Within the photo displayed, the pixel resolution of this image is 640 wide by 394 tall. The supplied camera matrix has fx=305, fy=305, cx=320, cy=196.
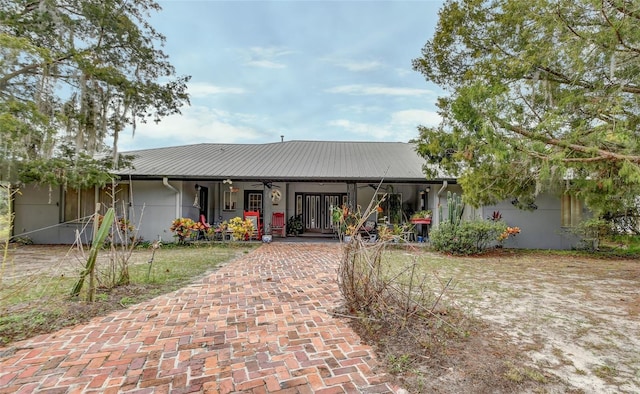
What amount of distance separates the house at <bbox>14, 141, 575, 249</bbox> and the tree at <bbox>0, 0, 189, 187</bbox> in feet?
5.86

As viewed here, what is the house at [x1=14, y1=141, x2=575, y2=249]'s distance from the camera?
37.0 feet

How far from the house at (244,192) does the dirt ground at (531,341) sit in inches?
202

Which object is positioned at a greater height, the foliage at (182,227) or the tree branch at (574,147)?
the tree branch at (574,147)

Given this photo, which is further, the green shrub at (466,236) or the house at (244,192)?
the house at (244,192)

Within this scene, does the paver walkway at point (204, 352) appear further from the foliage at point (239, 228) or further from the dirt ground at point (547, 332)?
the foliage at point (239, 228)

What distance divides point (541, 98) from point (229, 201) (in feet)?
41.2

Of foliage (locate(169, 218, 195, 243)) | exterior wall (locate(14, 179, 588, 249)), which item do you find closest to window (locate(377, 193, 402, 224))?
exterior wall (locate(14, 179, 588, 249))

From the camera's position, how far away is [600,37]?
15.2 ft

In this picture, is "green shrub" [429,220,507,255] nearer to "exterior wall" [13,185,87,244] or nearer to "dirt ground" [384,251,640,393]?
"dirt ground" [384,251,640,393]

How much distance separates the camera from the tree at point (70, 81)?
7.69 meters

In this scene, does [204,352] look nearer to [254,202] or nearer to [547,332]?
[547,332]

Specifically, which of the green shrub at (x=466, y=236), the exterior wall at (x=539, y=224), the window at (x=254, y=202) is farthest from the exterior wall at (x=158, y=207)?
the exterior wall at (x=539, y=224)

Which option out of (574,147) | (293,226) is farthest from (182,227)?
(574,147)

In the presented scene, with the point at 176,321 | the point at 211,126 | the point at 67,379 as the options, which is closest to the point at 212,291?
the point at 176,321
